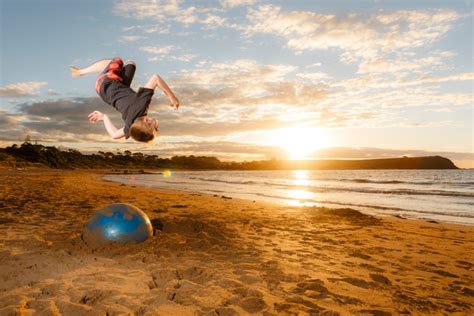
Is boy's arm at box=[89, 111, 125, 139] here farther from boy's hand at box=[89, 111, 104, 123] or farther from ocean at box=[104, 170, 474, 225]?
ocean at box=[104, 170, 474, 225]

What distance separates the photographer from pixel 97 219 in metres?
7.40

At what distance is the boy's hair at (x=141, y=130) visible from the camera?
4.59 m

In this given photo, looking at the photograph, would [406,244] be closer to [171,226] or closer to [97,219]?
[171,226]

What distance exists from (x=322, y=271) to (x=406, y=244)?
12.8 ft

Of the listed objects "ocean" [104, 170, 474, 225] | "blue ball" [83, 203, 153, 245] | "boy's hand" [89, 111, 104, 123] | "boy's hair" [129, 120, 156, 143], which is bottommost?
"ocean" [104, 170, 474, 225]

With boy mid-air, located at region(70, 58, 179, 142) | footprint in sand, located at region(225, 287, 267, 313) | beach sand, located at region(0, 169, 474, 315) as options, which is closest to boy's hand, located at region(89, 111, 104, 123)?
boy mid-air, located at region(70, 58, 179, 142)

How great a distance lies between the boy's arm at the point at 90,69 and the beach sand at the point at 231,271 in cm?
326

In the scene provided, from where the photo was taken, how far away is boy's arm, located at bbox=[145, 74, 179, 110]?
477cm

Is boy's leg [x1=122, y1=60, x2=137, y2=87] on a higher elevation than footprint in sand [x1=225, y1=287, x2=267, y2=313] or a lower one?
higher

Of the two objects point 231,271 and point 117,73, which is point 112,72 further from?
point 231,271

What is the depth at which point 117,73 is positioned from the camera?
5219mm

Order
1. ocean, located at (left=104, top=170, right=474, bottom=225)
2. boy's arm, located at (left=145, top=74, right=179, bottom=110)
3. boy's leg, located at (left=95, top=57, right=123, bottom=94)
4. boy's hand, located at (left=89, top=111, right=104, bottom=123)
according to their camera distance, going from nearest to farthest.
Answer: boy's arm, located at (left=145, top=74, right=179, bottom=110) < boy's leg, located at (left=95, top=57, right=123, bottom=94) < boy's hand, located at (left=89, top=111, right=104, bottom=123) < ocean, located at (left=104, top=170, right=474, bottom=225)

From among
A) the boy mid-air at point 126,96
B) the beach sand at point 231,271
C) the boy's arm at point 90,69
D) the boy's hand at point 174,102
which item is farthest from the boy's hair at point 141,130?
the beach sand at point 231,271

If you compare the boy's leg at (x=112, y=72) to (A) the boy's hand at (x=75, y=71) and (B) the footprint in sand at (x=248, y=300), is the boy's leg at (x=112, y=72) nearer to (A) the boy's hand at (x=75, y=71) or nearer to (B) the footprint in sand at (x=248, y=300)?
(A) the boy's hand at (x=75, y=71)
